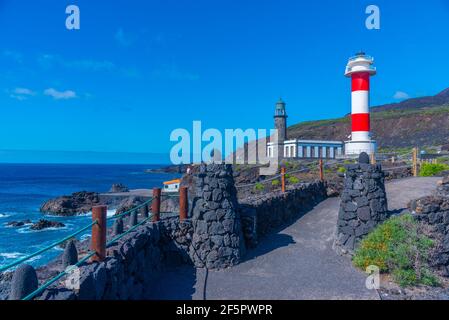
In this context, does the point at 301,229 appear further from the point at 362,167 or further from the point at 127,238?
the point at 127,238

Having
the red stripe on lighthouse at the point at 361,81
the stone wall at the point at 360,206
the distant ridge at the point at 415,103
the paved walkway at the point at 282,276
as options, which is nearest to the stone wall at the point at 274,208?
the paved walkway at the point at 282,276

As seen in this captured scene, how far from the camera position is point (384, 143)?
7325 cm

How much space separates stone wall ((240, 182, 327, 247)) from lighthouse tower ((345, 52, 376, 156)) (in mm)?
14268

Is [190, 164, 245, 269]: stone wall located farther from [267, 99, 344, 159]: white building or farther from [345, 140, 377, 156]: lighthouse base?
[267, 99, 344, 159]: white building


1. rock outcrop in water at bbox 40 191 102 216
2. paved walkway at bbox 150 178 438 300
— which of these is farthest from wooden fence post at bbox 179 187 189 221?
rock outcrop in water at bbox 40 191 102 216

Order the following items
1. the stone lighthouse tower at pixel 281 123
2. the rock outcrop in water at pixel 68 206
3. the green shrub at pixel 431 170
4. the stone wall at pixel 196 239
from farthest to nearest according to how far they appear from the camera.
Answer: the stone lighthouse tower at pixel 281 123, the rock outcrop in water at pixel 68 206, the green shrub at pixel 431 170, the stone wall at pixel 196 239

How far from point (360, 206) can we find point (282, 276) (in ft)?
9.86

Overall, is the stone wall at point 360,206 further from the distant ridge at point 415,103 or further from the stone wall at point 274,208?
the distant ridge at point 415,103

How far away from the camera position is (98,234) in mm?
5199

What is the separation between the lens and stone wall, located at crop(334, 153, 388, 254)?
8859mm

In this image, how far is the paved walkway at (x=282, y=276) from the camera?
6.75 m

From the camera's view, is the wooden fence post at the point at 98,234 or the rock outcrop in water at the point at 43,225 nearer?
the wooden fence post at the point at 98,234

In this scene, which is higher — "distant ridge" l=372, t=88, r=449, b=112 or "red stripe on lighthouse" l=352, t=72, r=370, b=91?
"distant ridge" l=372, t=88, r=449, b=112

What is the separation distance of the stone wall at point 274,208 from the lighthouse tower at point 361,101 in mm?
14268
